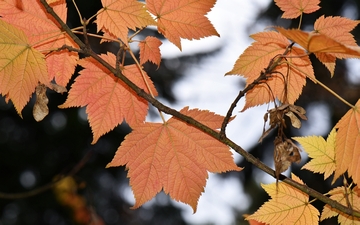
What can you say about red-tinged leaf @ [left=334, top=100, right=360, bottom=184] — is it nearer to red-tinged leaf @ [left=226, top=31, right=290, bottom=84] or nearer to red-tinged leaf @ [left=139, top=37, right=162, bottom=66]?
red-tinged leaf @ [left=226, top=31, right=290, bottom=84]

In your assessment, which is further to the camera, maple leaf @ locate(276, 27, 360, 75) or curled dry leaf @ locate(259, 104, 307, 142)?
curled dry leaf @ locate(259, 104, 307, 142)

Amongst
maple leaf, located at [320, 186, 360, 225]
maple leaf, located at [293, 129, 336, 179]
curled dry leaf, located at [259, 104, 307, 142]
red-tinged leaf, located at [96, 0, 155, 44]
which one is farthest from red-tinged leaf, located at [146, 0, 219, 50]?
maple leaf, located at [320, 186, 360, 225]

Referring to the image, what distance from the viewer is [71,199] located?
3678mm

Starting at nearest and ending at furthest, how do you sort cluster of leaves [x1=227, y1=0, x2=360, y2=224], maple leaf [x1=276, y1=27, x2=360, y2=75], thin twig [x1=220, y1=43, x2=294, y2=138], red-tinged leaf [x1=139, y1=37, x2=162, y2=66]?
maple leaf [x1=276, y1=27, x2=360, y2=75], thin twig [x1=220, y1=43, x2=294, y2=138], cluster of leaves [x1=227, y1=0, x2=360, y2=224], red-tinged leaf [x1=139, y1=37, x2=162, y2=66]

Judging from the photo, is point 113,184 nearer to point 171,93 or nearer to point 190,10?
point 171,93

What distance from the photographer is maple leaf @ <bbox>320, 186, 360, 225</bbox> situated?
3.29 feet

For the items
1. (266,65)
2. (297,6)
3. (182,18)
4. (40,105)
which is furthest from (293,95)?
(40,105)

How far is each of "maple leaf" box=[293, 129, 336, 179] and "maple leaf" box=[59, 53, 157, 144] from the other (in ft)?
1.28

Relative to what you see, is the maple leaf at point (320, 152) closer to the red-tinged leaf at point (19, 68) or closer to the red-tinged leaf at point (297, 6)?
the red-tinged leaf at point (297, 6)

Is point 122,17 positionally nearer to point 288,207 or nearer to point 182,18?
point 182,18

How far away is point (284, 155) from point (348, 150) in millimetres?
128

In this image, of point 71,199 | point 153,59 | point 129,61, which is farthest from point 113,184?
point 153,59

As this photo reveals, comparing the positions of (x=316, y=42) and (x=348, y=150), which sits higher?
(x=316, y=42)

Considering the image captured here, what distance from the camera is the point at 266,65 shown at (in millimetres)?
1064
